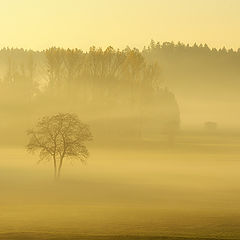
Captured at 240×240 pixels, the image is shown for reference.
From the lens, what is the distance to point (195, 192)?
192ft

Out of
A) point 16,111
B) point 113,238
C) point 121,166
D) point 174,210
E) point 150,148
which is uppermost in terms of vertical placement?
point 16,111

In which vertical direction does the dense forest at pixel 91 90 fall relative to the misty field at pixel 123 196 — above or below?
above

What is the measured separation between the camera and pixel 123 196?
5588cm

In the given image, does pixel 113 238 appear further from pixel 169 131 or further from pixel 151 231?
pixel 169 131

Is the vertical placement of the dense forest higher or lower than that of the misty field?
higher

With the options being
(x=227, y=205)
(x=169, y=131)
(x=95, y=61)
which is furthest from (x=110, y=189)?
(x=95, y=61)

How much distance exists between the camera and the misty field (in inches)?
1483

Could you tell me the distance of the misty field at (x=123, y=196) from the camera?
37.7 m

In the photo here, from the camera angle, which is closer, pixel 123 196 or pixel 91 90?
pixel 123 196

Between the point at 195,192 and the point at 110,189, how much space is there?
6.64m

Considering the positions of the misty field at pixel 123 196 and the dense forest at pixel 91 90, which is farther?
the dense forest at pixel 91 90

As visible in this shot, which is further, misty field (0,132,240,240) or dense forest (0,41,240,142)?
dense forest (0,41,240,142)

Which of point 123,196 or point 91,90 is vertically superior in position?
point 91,90

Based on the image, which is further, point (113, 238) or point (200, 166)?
point (200, 166)
